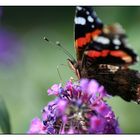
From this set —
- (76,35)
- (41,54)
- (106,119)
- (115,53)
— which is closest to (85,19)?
(76,35)

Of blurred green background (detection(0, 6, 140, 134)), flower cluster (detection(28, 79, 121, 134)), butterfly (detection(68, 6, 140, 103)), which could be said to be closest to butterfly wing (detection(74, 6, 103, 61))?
butterfly (detection(68, 6, 140, 103))

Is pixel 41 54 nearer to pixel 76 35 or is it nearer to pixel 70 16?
pixel 70 16

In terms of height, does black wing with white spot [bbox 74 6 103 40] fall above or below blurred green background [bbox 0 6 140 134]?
above

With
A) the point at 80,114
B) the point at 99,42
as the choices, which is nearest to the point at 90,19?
the point at 99,42

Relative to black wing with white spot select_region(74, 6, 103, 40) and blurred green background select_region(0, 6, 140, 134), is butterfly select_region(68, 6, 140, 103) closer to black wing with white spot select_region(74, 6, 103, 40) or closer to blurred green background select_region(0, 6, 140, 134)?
black wing with white spot select_region(74, 6, 103, 40)

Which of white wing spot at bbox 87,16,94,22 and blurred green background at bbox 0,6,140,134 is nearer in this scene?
white wing spot at bbox 87,16,94,22

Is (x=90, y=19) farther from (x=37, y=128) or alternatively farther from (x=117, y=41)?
(x=37, y=128)
